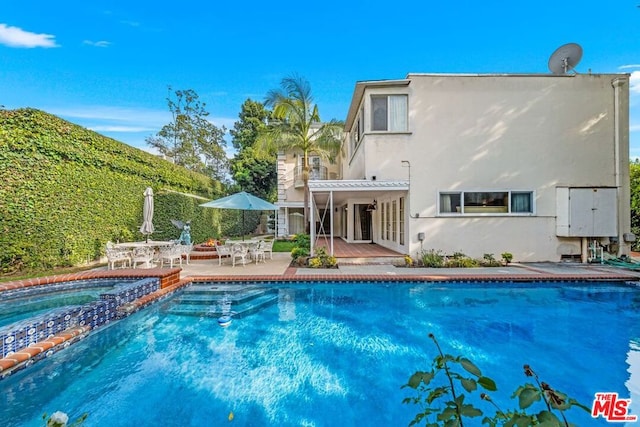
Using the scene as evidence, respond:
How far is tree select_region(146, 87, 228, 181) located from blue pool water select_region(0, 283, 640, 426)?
29335 mm

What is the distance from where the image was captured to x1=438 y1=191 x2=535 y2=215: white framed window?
40.8 ft

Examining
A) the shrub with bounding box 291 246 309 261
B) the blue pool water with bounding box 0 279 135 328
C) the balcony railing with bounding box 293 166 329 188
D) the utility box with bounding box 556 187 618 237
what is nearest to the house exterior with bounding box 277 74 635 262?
the utility box with bounding box 556 187 618 237

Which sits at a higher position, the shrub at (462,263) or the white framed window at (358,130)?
the white framed window at (358,130)

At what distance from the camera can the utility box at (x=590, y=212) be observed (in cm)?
1186

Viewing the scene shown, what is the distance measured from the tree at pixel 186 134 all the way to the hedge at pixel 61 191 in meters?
21.0

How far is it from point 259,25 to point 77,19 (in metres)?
8.48

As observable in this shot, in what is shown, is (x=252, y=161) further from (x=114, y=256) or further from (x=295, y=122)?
(x=114, y=256)

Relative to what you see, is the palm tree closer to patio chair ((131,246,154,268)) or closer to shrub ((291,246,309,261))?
shrub ((291,246,309,261))

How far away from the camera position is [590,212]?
1198 centimetres

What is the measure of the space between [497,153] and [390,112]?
191 inches

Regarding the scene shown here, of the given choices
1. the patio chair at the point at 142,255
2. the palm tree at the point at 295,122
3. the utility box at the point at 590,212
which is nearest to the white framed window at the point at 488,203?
the utility box at the point at 590,212

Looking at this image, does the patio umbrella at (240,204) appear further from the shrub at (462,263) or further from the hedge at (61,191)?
the shrub at (462,263)

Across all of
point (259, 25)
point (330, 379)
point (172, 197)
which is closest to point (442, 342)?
point (330, 379)

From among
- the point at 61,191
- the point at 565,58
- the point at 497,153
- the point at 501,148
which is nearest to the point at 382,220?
the point at 497,153
